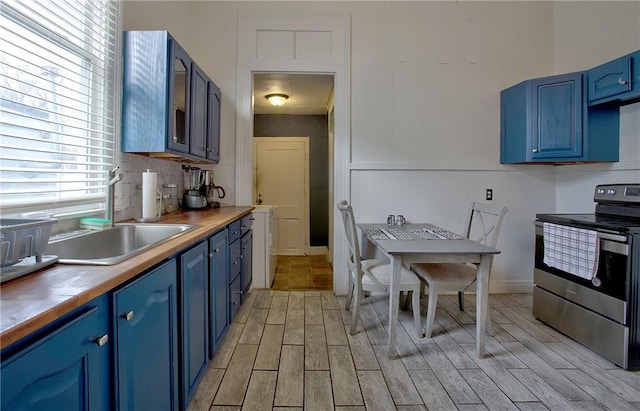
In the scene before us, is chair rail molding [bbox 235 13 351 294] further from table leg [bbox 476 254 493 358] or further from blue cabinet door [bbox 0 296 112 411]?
blue cabinet door [bbox 0 296 112 411]

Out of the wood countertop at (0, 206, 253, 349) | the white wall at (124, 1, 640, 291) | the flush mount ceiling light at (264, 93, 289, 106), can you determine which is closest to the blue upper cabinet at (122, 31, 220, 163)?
the wood countertop at (0, 206, 253, 349)

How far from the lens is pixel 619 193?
222 centimetres

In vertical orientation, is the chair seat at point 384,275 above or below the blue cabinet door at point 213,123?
below

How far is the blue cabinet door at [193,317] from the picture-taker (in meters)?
1.47

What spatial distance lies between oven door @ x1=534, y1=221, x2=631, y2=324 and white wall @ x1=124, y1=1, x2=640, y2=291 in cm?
117

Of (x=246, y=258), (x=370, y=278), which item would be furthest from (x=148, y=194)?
(x=370, y=278)

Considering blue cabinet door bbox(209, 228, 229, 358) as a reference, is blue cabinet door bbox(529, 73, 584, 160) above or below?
above

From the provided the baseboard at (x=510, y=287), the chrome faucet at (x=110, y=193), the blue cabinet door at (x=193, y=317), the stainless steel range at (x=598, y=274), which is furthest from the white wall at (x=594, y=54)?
the chrome faucet at (x=110, y=193)

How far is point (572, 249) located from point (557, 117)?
1.25 meters

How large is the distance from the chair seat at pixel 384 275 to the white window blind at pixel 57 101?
1.89 m

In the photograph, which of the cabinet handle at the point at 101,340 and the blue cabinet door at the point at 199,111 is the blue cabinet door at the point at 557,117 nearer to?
the blue cabinet door at the point at 199,111

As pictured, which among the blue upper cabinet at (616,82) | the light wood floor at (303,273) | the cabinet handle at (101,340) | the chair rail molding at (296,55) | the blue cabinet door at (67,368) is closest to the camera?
the blue cabinet door at (67,368)

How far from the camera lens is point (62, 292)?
0.79m

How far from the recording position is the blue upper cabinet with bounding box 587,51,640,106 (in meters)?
2.26
